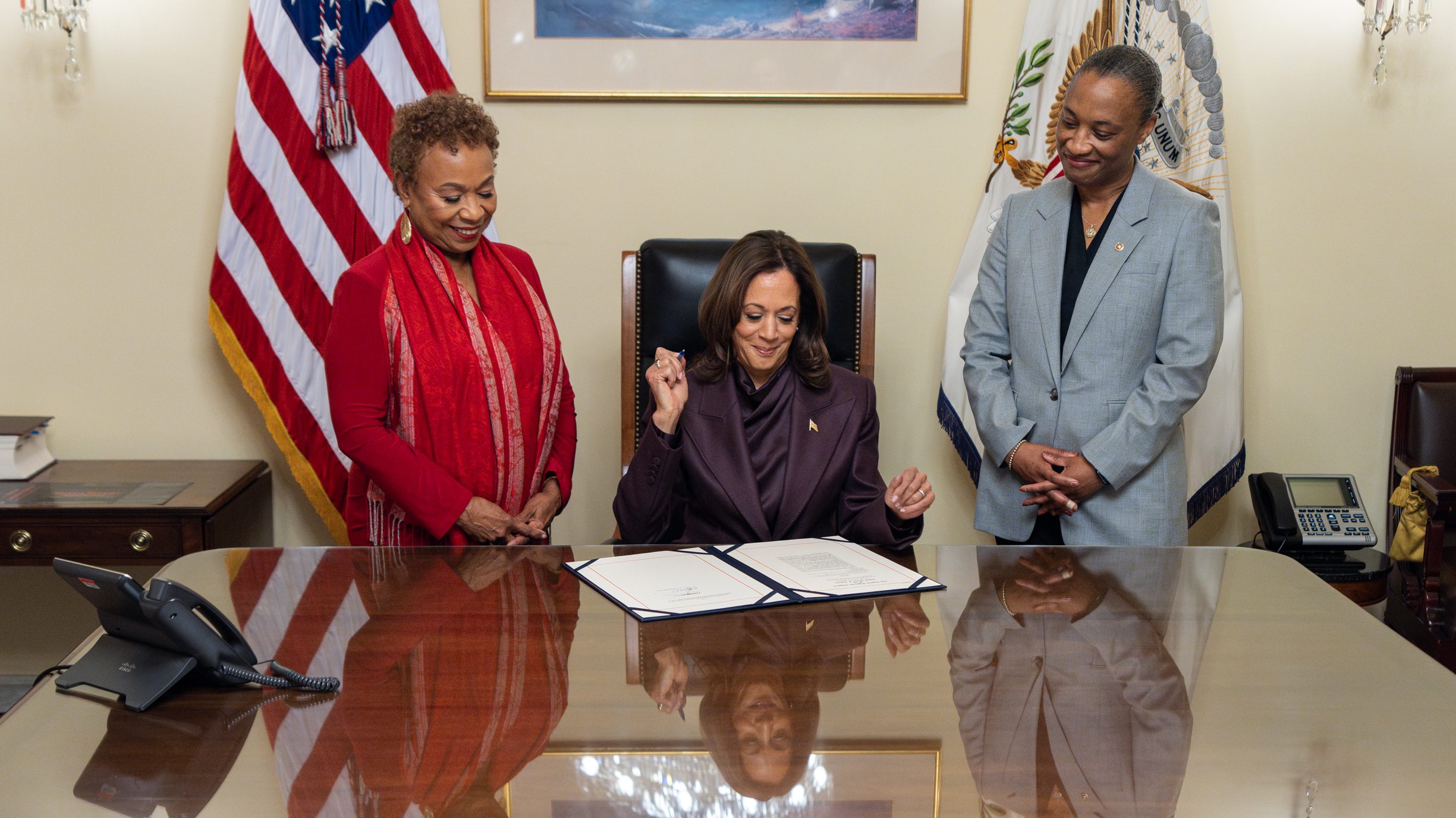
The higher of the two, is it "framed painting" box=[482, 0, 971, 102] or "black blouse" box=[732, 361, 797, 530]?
"framed painting" box=[482, 0, 971, 102]

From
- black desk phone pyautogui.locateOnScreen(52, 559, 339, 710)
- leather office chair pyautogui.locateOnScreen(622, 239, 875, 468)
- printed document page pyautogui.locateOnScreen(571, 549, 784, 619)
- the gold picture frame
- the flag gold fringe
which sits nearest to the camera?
the gold picture frame

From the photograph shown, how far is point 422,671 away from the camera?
132 cm

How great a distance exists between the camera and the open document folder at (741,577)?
157cm

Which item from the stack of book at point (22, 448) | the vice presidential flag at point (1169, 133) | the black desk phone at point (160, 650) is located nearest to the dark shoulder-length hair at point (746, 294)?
the vice presidential flag at point (1169, 133)

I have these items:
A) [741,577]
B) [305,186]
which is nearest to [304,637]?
[741,577]

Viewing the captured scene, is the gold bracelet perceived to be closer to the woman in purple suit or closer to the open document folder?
the woman in purple suit

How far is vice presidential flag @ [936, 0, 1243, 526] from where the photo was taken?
2980 millimetres

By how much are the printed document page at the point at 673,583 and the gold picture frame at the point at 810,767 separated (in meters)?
0.38

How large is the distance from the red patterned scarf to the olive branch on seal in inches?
62.0

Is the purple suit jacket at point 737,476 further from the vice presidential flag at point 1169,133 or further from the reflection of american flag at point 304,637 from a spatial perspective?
the vice presidential flag at point 1169,133

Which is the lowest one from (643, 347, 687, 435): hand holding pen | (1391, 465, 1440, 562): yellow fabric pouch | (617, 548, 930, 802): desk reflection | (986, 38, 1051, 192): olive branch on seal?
(1391, 465, 1440, 562): yellow fabric pouch

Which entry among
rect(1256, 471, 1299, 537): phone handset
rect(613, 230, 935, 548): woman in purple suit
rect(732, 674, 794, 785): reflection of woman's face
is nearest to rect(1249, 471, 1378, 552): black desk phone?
rect(1256, 471, 1299, 537): phone handset

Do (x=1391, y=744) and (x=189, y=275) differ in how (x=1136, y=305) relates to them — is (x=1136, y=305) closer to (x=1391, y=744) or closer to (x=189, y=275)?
(x=1391, y=744)

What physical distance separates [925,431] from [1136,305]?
1.15 meters
